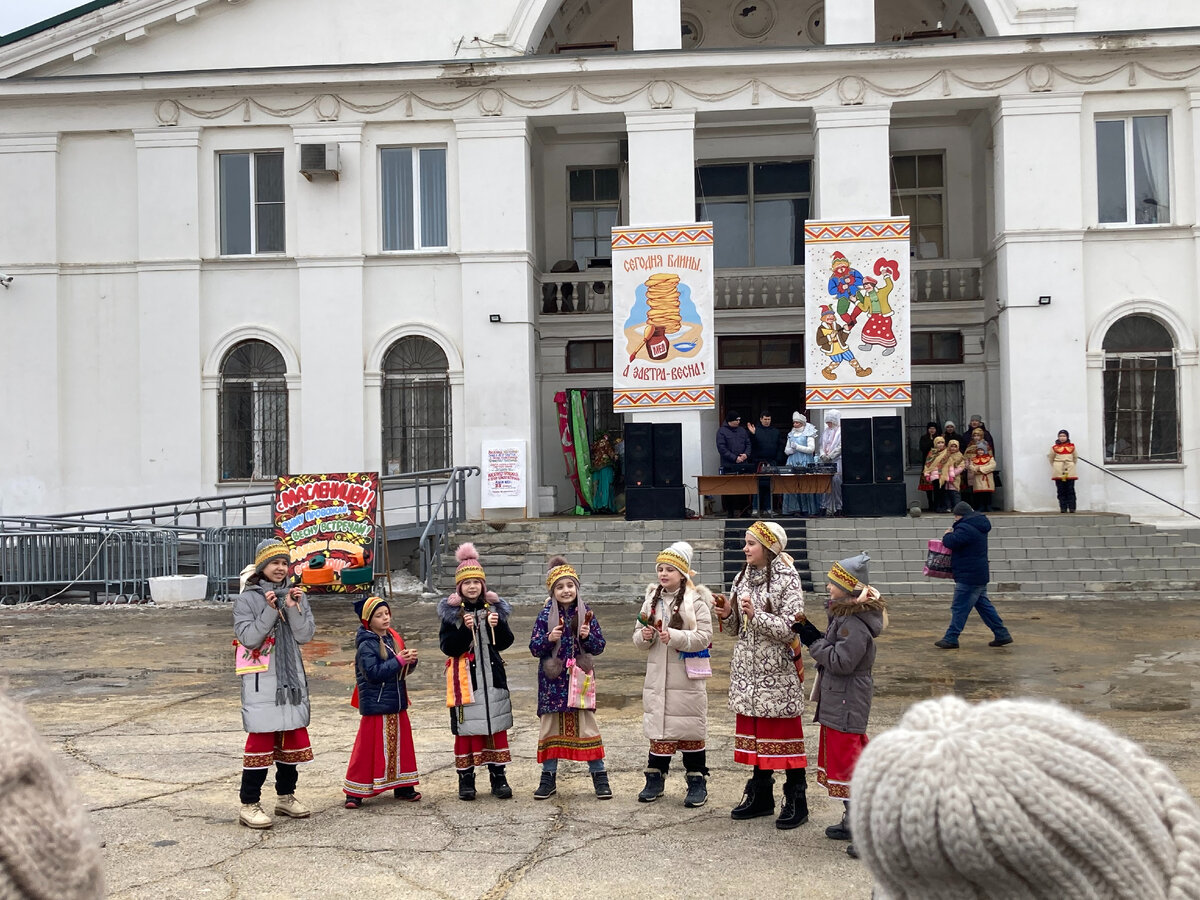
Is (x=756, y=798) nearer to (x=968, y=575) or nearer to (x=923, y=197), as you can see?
(x=968, y=575)

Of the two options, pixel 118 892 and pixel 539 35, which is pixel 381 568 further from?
pixel 118 892

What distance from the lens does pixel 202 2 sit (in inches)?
930

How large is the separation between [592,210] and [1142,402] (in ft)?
39.9

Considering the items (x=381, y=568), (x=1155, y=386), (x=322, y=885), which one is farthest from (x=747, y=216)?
(x=322, y=885)

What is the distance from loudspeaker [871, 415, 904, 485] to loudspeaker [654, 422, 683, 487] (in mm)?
3242

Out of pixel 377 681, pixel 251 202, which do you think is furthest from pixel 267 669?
pixel 251 202

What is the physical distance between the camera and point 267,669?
7395mm

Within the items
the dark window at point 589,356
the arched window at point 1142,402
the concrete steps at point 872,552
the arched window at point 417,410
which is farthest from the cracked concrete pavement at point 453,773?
the dark window at point 589,356

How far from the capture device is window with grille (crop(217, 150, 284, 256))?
24328mm

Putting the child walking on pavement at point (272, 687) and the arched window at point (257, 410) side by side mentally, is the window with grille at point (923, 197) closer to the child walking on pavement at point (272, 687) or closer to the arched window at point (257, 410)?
the arched window at point (257, 410)

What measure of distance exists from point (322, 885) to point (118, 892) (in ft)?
3.18

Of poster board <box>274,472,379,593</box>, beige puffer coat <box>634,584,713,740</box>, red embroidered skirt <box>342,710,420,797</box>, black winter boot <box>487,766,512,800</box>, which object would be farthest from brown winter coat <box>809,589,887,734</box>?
poster board <box>274,472,379,593</box>

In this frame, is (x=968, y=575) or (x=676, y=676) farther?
(x=968, y=575)

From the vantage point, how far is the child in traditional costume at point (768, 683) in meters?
7.14
